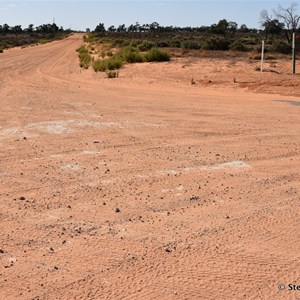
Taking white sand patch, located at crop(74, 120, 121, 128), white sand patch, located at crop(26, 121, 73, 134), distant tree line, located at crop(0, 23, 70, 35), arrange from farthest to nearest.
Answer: distant tree line, located at crop(0, 23, 70, 35)
white sand patch, located at crop(74, 120, 121, 128)
white sand patch, located at crop(26, 121, 73, 134)

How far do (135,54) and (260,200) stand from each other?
84.7 ft


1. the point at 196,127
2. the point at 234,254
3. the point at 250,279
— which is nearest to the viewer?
the point at 250,279

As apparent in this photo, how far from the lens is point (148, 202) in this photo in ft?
22.1

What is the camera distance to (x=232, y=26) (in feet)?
246

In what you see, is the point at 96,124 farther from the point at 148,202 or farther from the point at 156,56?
the point at 156,56

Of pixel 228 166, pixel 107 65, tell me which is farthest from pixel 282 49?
pixel 228 166

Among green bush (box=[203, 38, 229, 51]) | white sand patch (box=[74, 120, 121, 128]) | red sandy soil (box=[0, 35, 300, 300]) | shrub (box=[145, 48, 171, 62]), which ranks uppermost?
green bush (box=[203, 38, 229, 51])

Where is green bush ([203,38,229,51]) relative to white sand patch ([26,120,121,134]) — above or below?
above

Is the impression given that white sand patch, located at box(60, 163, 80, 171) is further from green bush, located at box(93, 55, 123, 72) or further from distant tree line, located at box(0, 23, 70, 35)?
distant tree line, located at box(0, 23, 70, 35)

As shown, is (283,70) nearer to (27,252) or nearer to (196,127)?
(196,127)

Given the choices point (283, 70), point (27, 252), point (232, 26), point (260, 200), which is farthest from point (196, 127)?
point (232, 26)

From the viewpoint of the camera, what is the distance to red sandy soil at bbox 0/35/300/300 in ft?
15.8

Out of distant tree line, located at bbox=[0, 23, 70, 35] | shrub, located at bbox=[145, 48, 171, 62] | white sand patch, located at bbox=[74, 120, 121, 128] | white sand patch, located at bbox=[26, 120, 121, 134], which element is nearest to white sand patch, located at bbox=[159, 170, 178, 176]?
white sand patch, located at bbox=[26, 120, 121, 134]

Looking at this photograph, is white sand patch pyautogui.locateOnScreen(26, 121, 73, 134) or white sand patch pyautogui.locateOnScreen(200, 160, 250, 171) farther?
white sand patch pyautogui.locateOnScreen(26, 121, 73, 134)
